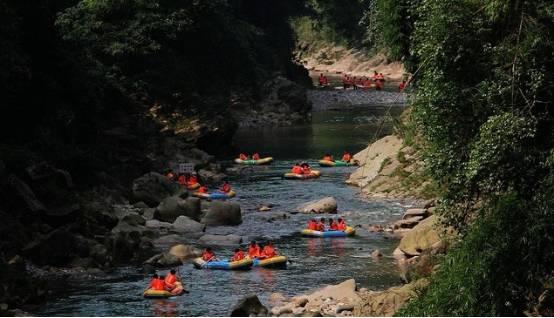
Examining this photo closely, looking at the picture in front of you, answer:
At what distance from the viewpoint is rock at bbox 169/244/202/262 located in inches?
1126

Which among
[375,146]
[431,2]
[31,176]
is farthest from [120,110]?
[431,2]

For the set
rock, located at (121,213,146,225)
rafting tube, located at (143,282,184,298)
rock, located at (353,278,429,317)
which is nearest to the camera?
rock, located at (353,278,429,317)

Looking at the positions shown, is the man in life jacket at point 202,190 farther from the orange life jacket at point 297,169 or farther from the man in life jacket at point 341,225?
the man in life jacket at point 341,225

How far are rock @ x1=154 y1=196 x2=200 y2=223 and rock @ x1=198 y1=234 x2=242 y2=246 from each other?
3.13 m

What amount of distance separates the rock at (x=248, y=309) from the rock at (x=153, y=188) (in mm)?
15724

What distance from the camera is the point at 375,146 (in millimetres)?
42812

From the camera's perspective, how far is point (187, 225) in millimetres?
32969

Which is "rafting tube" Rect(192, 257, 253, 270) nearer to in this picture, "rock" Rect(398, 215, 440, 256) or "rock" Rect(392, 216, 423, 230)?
"rock" Rect(398, 215, 440, 256)

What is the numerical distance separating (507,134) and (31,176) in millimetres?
17208

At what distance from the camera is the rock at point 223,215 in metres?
34.0

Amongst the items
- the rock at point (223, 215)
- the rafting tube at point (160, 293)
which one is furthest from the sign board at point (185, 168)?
the rafting tube at point (160, 293)

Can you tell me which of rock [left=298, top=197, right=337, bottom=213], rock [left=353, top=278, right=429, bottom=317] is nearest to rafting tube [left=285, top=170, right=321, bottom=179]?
rock [left=298, top=197, right=337, bottom=213]

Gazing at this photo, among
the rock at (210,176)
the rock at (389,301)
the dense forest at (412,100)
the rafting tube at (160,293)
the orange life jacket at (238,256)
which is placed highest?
the dense forest at (412,100)

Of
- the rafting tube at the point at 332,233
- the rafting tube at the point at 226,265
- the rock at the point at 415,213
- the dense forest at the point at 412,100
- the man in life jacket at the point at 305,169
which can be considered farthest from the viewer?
the man in life jacket at the point at 305,169
